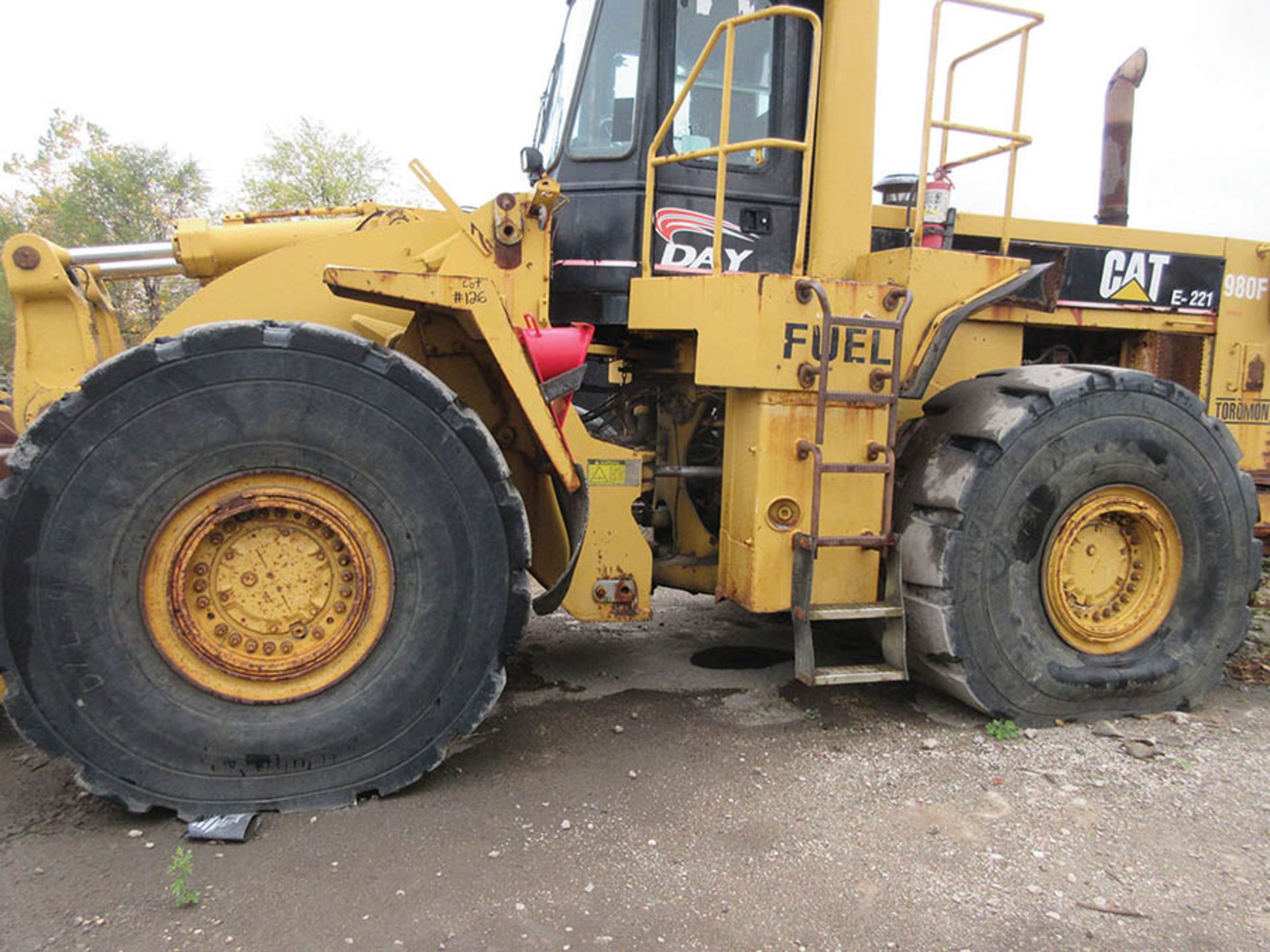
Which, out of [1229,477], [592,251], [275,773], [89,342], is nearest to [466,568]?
[275,773]

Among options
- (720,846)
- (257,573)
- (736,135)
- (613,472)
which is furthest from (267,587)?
(736,135)

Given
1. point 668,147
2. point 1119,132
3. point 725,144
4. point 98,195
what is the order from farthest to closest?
point 98,195 < point 1119,132 < point 668,147 < point 725,144

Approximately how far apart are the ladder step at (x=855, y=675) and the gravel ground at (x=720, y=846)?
27 centimetres

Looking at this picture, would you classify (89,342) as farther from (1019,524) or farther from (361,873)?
(1019,524)

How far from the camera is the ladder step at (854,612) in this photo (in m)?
3.33

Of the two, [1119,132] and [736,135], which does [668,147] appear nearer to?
[736,135]

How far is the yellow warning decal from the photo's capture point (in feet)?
11.2

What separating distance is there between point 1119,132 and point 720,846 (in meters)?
4.59

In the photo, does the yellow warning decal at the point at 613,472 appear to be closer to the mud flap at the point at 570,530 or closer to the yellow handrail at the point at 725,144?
the mud flap at the point at 570,530

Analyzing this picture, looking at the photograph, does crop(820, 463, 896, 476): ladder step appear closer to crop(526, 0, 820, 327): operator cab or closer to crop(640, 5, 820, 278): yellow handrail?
crop(640, 5, 820, 278): yellow handrail

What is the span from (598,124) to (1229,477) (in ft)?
10.3

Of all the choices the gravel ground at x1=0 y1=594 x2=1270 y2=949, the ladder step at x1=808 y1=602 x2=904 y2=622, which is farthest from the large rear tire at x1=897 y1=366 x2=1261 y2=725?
the gravel ground at x1=0 y1=594 x2=1270 y2=949

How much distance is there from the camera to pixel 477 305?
2.94 m

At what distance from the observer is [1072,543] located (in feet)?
11.8
